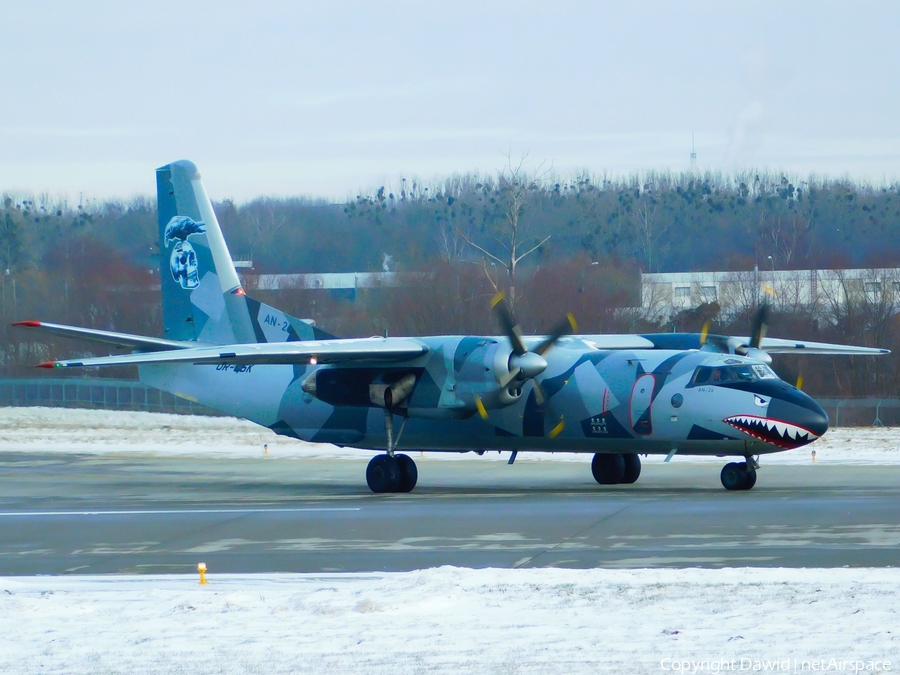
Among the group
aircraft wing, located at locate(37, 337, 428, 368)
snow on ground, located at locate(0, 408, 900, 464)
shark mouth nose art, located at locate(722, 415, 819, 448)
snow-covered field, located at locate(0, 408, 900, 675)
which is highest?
aircraft wing, located at locate(37, 337, 428, 368)

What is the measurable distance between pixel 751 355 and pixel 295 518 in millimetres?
9777

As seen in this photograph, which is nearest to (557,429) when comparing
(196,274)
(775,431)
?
(775,431)

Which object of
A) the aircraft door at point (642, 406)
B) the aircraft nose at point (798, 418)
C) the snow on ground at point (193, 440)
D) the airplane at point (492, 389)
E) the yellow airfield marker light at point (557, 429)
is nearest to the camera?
the aircraft nose at point (798, 418)

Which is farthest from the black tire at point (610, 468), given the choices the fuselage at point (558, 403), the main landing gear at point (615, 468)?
the fuselage at point (558, 403)

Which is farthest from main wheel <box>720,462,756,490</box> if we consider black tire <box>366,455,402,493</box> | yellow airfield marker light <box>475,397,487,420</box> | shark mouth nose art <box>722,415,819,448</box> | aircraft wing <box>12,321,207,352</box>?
aircraft wing <box>12,321,207,352</box>

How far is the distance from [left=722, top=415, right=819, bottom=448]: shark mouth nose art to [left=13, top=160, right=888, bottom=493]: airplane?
22 mm

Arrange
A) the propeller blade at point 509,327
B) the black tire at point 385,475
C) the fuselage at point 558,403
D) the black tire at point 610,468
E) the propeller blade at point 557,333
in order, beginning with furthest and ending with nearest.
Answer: the black tire at point 610,468 → the black tire at point 385,475 → the propeller blade at point 557,333 → the propeller blade at point 509,327 → the fuselage at point 558,403

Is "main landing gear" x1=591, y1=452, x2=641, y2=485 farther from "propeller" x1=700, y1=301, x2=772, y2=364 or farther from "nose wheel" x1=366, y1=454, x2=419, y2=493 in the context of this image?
"nose wheel" x1=366, y1=454, x2=419, y2=493

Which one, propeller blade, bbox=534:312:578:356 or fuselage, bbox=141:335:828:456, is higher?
propeller blade, bbox=534:312:578:356

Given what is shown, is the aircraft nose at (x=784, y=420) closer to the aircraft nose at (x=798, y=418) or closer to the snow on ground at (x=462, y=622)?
the aircraft nose at (x=798, y=418)

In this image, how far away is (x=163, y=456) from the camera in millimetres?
30438

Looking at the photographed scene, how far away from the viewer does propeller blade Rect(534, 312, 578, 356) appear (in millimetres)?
19797

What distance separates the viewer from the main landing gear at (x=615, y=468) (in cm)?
2145

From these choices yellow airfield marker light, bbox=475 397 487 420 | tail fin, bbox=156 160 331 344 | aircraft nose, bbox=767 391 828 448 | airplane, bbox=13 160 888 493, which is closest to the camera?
aircraft nose, bbox=767 391 828 448
